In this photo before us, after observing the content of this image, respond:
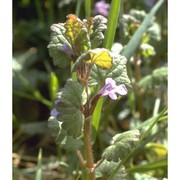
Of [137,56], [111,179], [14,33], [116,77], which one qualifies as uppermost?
[14,33]

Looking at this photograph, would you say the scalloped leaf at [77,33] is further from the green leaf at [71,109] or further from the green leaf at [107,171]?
the green leaf at [107,171]

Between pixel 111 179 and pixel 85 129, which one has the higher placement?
pixel 85 129

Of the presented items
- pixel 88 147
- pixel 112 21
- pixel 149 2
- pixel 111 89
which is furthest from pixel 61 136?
pixel 149 2

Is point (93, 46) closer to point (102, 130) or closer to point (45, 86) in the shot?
point (102, 130)

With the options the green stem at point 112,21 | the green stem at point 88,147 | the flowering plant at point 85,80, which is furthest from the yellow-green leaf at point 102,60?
the green stem at point 112,21

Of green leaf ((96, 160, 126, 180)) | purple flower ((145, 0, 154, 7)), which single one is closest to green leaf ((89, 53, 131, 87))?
green leaf ((96, 160, 126, 180))

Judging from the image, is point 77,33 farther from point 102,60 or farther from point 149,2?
point 149,2
